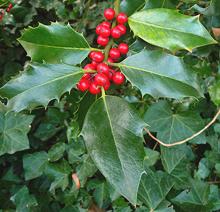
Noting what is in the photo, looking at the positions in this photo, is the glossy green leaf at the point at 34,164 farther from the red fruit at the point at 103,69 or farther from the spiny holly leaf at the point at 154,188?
the red fruit at the point at 103,69

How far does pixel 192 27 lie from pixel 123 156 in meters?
0.27

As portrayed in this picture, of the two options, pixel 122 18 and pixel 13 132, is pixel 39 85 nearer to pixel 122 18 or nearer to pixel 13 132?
pixel 122 18

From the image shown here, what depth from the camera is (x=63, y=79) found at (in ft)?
2.50

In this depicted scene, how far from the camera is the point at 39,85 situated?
0.75 meters

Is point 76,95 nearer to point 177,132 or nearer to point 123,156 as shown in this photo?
point 123,156

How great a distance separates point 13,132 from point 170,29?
831 mm

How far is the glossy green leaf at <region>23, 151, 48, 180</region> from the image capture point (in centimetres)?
146

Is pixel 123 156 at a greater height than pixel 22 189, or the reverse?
pixel 123 156

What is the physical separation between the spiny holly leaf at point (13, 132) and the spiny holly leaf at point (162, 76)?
0.74 metres

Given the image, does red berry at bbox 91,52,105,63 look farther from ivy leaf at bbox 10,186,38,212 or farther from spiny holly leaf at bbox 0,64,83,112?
ivy leaf at bbox 10,186,38,212

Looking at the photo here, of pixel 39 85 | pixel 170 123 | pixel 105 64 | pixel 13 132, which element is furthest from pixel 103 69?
pixel 13 132

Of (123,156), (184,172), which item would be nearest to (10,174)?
(184,172)

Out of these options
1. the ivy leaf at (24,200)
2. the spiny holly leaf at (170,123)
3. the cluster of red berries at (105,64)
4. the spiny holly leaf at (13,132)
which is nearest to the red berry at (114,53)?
the cluster of red berries at (105,64)

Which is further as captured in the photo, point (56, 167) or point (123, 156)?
point (56, 167)
